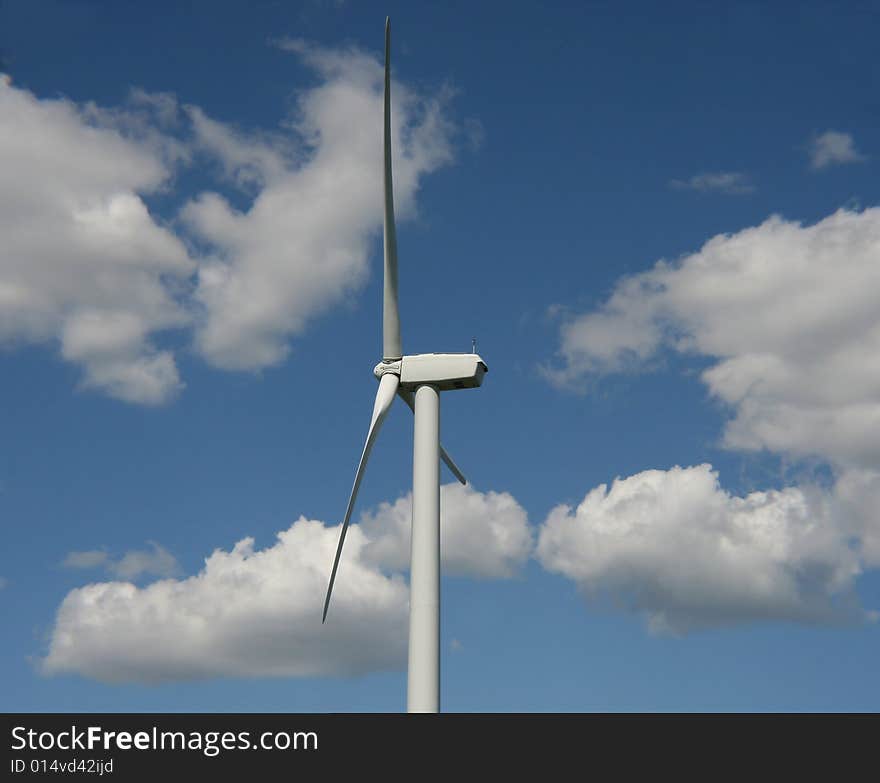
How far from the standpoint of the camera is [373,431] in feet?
156

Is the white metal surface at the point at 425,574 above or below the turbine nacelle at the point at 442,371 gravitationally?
below

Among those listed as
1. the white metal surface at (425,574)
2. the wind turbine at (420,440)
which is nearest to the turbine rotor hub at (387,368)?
the wind turbine at (420,440)

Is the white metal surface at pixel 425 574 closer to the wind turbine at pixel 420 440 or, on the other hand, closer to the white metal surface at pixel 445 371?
the wind turbine at pixel 420 440

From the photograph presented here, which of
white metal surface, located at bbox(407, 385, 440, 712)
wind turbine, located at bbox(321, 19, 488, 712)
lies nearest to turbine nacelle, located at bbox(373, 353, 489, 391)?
wind turbine, located at bbox(321, 19, 488, 712)

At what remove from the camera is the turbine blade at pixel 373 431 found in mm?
46656

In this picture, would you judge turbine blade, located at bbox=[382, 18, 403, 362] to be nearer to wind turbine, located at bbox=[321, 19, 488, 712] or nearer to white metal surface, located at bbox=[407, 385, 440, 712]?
wind turbine, located at bbox=[321, 19, 488, 712]

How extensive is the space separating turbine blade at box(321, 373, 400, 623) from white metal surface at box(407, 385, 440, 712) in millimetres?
1832
